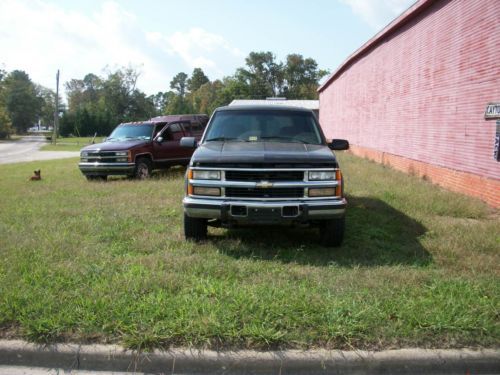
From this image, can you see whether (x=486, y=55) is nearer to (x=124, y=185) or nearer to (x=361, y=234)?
→ (x=361, y=234)

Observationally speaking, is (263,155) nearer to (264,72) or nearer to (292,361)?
(292,361)

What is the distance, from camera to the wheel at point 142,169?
42.7 feet

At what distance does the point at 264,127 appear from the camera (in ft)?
21.6

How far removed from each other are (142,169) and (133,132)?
154cm

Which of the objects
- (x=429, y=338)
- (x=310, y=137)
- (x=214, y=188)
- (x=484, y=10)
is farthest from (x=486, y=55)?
(x=429, y=338)

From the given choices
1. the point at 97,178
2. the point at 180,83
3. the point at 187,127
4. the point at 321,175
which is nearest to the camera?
the point at 321,175

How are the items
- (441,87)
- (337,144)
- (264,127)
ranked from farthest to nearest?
(441,87) → (337,144) → (264,127)

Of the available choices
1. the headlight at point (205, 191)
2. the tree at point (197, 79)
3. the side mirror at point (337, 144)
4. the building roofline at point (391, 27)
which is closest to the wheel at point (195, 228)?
the headlight at point (205, 191)

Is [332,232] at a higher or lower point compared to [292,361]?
higher

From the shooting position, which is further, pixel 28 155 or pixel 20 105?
pixel 20 105

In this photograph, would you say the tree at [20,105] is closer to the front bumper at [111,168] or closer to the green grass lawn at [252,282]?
the front bumper at [111,168]

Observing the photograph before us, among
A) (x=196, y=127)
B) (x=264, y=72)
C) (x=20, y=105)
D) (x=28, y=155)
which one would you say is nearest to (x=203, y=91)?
(x=264, y=72)

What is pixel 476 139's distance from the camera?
915 centimetres

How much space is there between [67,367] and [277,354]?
5.01 ft
